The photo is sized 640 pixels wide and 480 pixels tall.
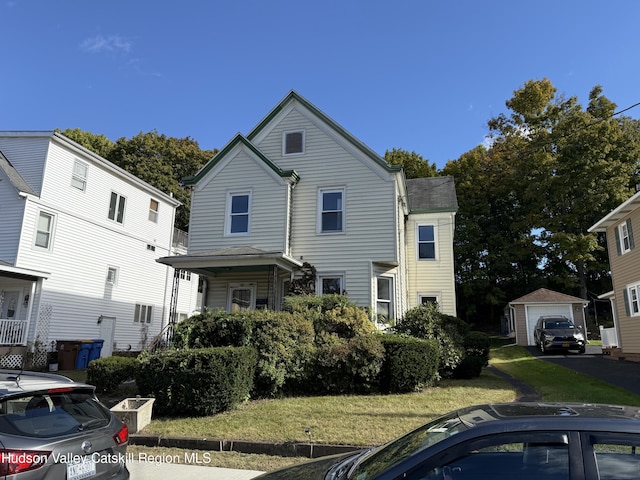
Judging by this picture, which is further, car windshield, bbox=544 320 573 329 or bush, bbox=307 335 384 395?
car windshield, bbox=544 320 573 329

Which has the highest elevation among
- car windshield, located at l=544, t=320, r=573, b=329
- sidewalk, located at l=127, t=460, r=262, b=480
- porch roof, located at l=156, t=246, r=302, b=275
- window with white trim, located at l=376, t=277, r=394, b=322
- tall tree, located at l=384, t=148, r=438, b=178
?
tall tree, located at l=384, t=148, r=438, b=178

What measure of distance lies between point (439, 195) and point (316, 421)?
51.4 ft

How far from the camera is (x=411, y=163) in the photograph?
39438 millimetres

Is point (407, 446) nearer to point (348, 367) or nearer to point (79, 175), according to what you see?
point (348, 367)

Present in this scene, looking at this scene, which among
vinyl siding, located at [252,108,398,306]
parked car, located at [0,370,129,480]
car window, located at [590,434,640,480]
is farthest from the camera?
vinyl siding, located at [252,108,398,306]

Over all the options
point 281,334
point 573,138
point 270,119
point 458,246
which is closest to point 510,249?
point 458,246

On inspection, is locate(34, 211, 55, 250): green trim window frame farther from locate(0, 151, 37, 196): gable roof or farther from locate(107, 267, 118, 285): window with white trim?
locate(107, 267, 118, 285): window with white trim

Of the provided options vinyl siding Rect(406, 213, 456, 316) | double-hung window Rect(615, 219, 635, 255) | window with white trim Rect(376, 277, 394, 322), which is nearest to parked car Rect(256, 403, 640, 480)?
window with white trim Rect(376, 277, 394, 322)

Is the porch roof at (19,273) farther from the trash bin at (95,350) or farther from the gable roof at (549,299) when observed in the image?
the gable roof at (549,299)

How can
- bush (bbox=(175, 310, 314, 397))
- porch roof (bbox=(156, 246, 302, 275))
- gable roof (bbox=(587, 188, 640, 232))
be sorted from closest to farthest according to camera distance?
1. bush (bbox=(175, 310, 314, 397))
2. porch roof (bbox=(156, 246, 302, 275))
3. gable roof (bbox=(587, 188, 640, 232))

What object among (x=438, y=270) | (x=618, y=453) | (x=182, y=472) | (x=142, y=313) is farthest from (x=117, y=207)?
(x=618, y=453)

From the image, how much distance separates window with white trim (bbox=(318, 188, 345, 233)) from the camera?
16250 millimetres

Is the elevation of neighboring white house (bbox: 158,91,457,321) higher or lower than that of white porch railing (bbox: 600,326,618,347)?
higher

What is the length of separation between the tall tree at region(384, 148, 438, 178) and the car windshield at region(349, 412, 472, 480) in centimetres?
3668
